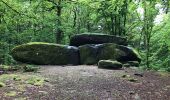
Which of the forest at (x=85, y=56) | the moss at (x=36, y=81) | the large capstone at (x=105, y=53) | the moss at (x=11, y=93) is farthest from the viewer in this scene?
the large capstone at (x=105, y=53)

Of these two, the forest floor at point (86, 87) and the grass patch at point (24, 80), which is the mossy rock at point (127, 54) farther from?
the grass patch at point (24, 80)

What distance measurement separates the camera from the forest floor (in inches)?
375

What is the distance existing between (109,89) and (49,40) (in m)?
20.3

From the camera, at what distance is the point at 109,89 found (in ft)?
35.6

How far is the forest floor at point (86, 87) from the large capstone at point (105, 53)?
495 centimetres

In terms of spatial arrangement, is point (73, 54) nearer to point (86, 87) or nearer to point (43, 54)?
point (43, 54)

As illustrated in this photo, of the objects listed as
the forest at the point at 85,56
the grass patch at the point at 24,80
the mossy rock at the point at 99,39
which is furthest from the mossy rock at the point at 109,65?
the grass patch at the point at 24,80

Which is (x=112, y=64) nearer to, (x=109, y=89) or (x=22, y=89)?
(x=109, y=89)

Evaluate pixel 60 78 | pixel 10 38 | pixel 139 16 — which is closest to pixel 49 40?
pixel 10 38

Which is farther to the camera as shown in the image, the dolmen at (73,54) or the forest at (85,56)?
the dolmen at (73,54)

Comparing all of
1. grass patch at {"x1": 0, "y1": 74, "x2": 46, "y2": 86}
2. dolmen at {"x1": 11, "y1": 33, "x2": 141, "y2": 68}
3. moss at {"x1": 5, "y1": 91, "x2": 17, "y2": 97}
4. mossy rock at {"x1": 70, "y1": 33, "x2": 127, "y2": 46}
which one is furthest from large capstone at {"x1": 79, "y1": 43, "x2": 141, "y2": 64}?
moss at {"x1": 5, "y1": 91, "x2": 17, "y2": 97}

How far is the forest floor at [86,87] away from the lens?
9531mm

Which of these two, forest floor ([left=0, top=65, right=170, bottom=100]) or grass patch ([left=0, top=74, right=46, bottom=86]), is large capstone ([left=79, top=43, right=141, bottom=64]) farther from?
grass patch ([left=0, top=74, right=46, bottom=86])

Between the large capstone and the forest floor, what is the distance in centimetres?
495
